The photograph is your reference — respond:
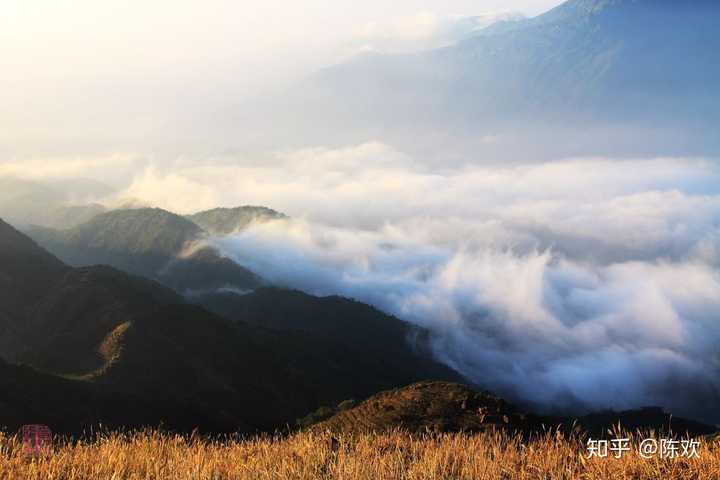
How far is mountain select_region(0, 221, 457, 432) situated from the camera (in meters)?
71.1

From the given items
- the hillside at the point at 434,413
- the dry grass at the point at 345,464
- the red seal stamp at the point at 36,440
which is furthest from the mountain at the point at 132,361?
the dry grass at the point at 345,464

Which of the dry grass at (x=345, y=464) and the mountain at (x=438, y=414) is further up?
the mountain at (x=438, y=414)

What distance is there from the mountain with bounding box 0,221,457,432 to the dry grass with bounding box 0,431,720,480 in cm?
5560

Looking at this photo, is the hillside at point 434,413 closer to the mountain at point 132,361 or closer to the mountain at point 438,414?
the mountain at point 438,414

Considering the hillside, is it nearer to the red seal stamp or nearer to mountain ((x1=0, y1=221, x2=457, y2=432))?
the red seal stamp

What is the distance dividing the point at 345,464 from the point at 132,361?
92.1m

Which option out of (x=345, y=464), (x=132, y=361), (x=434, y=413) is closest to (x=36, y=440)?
(x=345, y=464)

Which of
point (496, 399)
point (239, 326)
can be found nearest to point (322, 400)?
point (239, 326)

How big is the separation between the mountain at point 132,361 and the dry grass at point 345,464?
182ft

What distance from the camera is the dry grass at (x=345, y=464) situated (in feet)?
32.4

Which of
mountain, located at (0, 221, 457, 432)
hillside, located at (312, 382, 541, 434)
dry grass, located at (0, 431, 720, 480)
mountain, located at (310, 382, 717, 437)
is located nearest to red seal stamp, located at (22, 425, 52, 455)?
dry grass, located at (0, 431, 720, 480)

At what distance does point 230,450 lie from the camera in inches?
535

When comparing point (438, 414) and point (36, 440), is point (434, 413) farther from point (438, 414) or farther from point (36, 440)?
point (36, 440)

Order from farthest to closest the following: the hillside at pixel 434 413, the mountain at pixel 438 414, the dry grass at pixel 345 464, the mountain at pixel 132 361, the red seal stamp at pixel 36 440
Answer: the mountain at pixel 132 361
the hillside at pixel 434 413
the mountain at pixel 438 414
the red seal stamp at pixel 36 440
the dry grass at pixel 345 464
